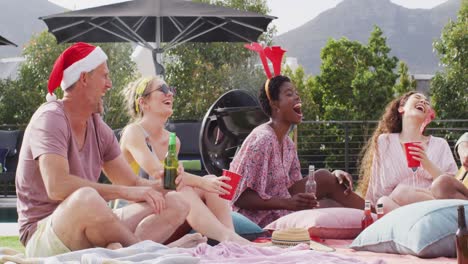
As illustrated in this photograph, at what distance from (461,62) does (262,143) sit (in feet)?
55.8

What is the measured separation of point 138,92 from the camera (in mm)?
5320

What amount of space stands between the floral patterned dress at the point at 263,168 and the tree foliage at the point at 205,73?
16.2 metres

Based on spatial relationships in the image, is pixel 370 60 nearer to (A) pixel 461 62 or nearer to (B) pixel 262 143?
(A) pixel 461 62

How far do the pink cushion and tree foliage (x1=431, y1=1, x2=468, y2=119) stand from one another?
16144mm

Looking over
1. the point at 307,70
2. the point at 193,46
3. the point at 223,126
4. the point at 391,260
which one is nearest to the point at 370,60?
the point at 193,46

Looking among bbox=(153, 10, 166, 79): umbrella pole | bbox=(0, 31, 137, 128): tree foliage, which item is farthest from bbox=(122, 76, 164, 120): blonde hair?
bbox=(0, 31, 137, 128): tree foliage

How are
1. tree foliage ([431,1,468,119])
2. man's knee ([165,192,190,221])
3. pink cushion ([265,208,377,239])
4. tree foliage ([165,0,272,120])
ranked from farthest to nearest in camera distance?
tree foliage ([165,0,272,120]) → tree foliage ([431,1,468,119]) → pink cushion ([265,208,377,239]) → man's knee ([165,192,190,221])

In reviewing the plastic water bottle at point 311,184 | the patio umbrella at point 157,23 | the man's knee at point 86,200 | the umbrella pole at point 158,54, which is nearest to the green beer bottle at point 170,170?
the man's knee at point 86,200

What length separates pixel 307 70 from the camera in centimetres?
8662

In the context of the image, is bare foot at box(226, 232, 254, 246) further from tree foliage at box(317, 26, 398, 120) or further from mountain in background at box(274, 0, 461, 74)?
mountain in background at box(274, 0, 461, 74)

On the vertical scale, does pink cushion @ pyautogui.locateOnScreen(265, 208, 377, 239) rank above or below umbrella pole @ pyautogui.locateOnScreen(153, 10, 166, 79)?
below

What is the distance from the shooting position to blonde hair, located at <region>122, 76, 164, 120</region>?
5.29m

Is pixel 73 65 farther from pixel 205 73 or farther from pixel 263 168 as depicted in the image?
pixel 205 73

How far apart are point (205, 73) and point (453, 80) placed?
635 cm
